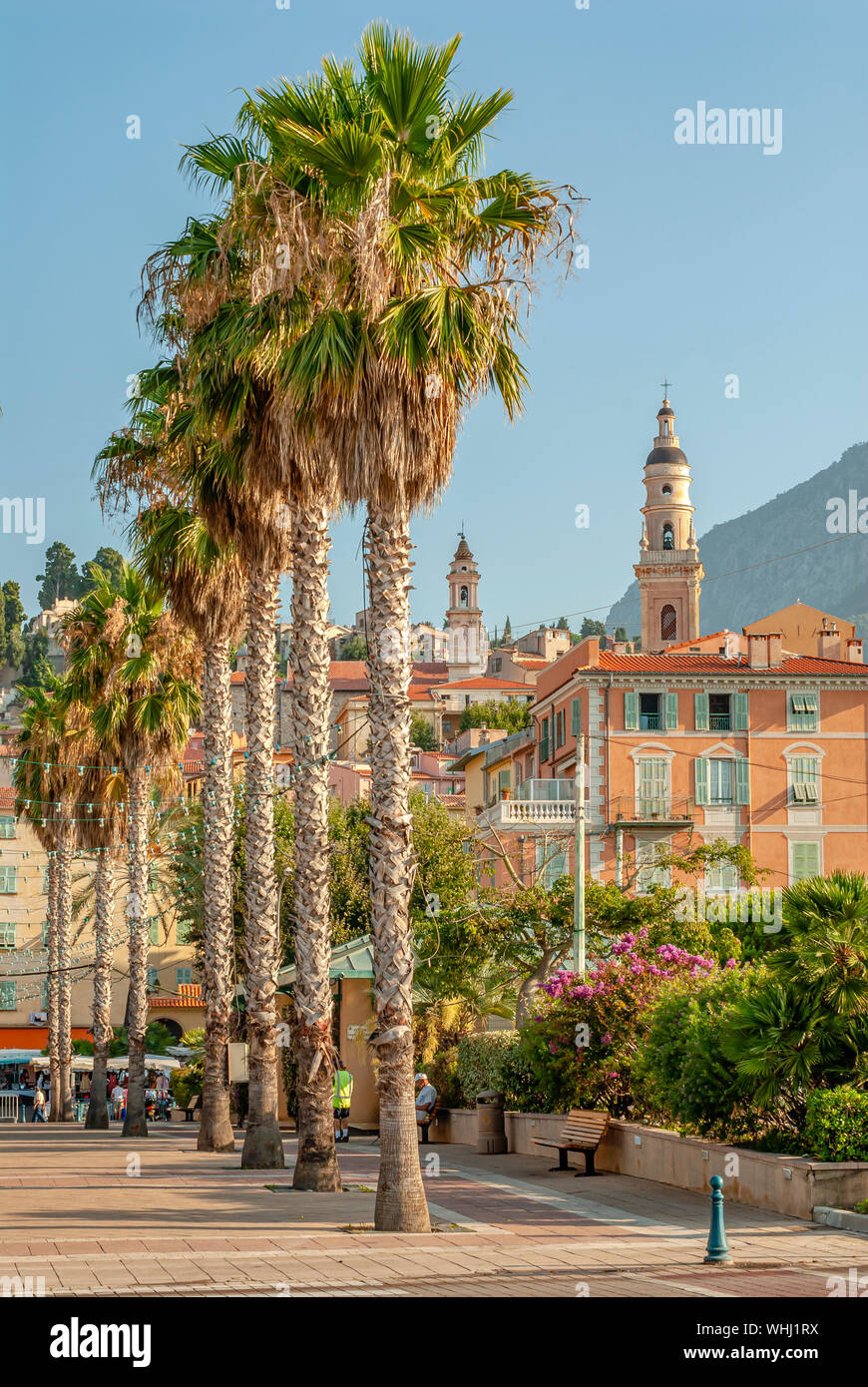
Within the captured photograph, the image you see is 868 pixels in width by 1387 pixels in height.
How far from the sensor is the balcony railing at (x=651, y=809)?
62719 millimetres

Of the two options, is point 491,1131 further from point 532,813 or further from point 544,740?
point 544,740

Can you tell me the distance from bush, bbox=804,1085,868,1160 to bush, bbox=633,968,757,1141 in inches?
57.5

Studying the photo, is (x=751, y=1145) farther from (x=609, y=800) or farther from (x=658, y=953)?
(x=609, y=800)

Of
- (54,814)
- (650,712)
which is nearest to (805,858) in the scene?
(650,712)

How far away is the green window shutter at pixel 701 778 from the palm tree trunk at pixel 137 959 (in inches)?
1285

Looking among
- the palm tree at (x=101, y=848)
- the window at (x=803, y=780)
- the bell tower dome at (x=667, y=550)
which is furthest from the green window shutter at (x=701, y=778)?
the bell tower dome at (x=667, y=550)

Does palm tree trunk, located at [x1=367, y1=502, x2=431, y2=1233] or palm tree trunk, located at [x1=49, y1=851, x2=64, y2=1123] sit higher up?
palm tree trunk, located at [x1=367, y1=502, x2=431, y2=1233]

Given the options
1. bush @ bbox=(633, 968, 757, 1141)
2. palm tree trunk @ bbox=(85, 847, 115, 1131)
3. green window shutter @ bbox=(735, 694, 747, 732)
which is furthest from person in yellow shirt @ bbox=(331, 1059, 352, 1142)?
green window shutter @ bbox=(735, 694, 747, 732)

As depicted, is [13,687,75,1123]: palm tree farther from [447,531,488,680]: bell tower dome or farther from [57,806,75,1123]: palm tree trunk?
[447,531,488,680]: bell tower dome

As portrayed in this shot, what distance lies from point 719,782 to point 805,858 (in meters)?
4.84

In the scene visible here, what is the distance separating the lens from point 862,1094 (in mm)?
15602

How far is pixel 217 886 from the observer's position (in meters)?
27.5

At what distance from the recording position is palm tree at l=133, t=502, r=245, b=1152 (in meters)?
25.7
